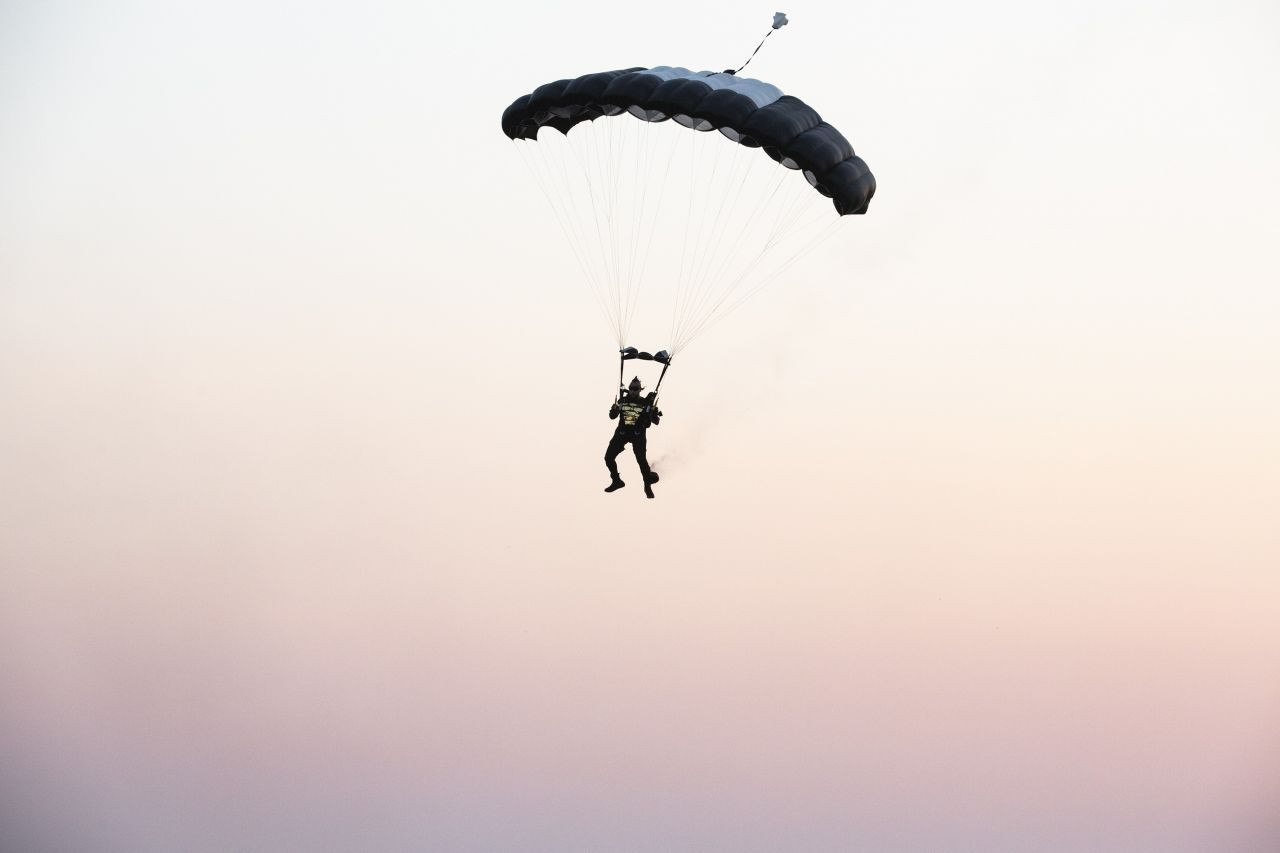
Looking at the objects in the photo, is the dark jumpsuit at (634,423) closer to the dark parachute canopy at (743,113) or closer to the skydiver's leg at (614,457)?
the skydiver's leg at (614,457)

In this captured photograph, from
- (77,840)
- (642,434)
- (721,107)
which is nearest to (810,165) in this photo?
(721,107)

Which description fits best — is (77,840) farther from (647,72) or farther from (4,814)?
(647,72)

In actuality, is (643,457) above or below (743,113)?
below

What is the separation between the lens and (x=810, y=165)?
64.1ft

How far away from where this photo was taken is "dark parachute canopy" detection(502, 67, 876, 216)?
64.3 ft

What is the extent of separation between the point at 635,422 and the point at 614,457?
618mm

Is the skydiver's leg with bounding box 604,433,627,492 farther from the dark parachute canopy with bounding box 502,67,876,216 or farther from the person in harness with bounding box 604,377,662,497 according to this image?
the dark parachute canopy with bounding box 502,67,876,216

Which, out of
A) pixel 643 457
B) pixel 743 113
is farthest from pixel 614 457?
pixel 743 113

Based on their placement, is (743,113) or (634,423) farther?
(634,423)

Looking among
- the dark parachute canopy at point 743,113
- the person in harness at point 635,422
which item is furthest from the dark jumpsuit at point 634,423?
the dark parachute canopy at point 743,113

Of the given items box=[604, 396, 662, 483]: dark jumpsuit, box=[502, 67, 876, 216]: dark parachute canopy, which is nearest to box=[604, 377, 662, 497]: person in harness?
box=[604, 396, 662, 483]: dark jumpsuit

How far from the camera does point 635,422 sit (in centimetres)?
2091

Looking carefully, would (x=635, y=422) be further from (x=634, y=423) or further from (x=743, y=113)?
(x=743, y=113)

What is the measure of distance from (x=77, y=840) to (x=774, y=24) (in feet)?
214
